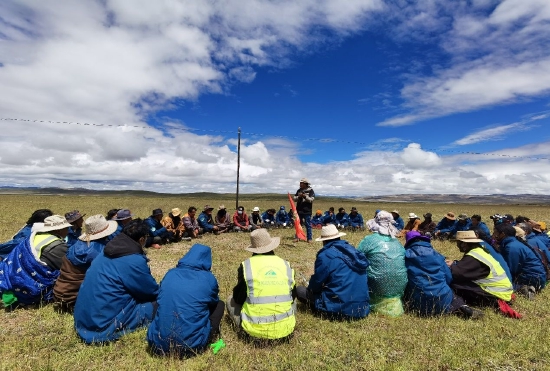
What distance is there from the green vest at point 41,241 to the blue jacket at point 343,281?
497 centimetres

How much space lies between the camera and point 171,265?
980 centimetres

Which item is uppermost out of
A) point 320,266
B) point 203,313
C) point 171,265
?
point 320,266

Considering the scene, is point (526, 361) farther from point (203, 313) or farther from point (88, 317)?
point (88, 317)

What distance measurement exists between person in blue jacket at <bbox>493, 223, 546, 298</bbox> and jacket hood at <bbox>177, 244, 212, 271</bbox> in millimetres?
6860

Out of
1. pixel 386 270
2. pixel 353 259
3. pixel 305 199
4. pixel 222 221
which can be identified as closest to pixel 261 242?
pixel 353 259

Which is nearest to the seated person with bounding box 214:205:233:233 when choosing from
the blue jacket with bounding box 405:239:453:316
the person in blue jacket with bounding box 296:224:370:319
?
the person in blue jacket with bounding box 296:224:370:319

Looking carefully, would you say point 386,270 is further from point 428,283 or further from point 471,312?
point 471,312

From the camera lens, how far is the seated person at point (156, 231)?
40.9 ft

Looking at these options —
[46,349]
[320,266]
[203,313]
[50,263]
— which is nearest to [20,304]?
[50,263]

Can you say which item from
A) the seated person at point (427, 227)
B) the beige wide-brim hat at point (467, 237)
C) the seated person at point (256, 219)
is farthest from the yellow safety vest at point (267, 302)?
the seated person at point (427, 227)

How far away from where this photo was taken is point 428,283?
5473 mm

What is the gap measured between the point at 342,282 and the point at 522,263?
4.86 meters

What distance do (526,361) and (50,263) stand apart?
25.9 feet

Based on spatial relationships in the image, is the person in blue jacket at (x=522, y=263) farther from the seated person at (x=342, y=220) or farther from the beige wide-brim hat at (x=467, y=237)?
the seated person at (x=342, y=220)
